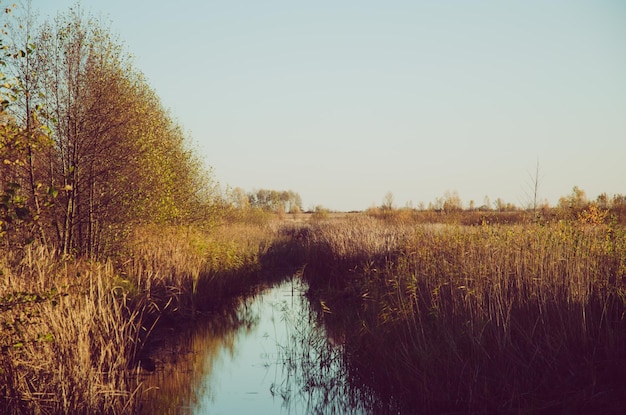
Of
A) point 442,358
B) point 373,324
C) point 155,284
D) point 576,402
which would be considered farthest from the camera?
point 155,284

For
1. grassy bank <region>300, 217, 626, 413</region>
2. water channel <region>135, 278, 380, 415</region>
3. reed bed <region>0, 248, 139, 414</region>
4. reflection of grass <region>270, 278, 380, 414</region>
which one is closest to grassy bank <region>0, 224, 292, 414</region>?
reed bed <region>0, 248, 139, 414</region>

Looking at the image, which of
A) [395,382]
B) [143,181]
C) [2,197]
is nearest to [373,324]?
[395,382]

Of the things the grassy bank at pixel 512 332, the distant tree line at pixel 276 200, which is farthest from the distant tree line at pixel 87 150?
the distant tree line at pixel 276 200

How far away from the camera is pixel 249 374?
10320 mm

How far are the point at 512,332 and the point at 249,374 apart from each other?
5173 mm

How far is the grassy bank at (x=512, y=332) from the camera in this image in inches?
271

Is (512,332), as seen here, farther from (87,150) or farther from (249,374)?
(87,150)

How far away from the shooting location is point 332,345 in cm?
1044

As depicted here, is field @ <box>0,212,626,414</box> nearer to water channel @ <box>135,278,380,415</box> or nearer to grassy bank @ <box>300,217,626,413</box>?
grassy bank @ <box>300,217,626,413</box>

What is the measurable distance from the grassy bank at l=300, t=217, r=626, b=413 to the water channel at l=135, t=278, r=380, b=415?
1.91 ft

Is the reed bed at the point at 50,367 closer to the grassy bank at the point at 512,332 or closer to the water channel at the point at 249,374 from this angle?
the water channel at the point at 249,374

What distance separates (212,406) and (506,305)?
506 centimetres

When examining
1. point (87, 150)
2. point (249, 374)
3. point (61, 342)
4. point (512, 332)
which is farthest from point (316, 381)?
point (87, 150)

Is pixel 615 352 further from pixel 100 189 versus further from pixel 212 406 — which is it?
pixel 100 189
